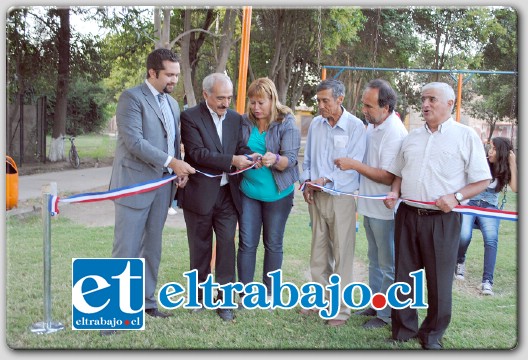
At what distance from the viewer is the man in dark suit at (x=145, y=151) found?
341 cm

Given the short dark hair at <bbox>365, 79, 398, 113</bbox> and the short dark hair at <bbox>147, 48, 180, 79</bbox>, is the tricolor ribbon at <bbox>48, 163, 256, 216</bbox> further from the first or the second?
the short dark hair at <bbox>365, 79, 398, 113</bbox>

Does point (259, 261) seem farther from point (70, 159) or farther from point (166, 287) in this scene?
point (70, 159)

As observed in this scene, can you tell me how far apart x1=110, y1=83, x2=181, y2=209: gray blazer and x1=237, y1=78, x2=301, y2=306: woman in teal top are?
1.99ft

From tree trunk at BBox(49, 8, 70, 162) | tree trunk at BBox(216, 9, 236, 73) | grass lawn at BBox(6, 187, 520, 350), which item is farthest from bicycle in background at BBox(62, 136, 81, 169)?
grass lawn at BBox(6, 187, 520, 350)

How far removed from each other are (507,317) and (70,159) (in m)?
9.45

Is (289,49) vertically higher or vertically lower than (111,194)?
higher

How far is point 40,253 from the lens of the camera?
543 cm

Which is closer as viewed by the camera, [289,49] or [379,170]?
[379,170]

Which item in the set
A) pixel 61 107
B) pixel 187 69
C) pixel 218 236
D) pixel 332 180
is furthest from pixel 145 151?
pixel 61 107

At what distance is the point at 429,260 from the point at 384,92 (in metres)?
1.06

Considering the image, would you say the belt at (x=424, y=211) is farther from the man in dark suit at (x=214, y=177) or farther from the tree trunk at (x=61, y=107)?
the tree trunk at (x=61, y=107)

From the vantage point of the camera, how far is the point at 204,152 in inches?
141
